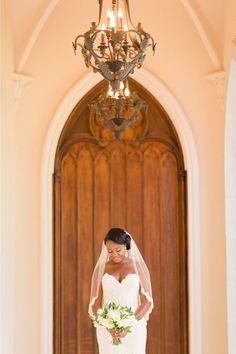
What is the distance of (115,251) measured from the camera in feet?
19.6

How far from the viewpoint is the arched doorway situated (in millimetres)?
8336

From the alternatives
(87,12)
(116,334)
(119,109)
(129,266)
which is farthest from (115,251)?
(87,12)

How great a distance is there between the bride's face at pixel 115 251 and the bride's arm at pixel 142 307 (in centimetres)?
38

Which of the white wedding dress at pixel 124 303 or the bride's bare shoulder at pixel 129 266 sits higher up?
the bride's bare shoulder at pixel 129 266

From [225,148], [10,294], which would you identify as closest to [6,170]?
[10,294]

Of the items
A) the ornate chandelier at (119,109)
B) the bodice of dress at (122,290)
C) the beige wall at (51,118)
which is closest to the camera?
the bodice of dress at (122,290)

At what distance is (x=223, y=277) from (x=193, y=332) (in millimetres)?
731

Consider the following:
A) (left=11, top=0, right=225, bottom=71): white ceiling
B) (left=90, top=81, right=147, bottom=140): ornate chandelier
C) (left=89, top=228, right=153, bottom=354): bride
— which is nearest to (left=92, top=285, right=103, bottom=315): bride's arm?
(left=89, top=228, right=153, bottom=354): bride

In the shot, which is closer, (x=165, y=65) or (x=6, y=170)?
(x=6, y=170)

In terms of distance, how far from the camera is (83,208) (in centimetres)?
844

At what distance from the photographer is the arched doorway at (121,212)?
834cm

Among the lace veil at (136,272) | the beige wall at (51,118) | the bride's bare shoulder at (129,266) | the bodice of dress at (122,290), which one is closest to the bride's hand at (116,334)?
the bodice of dress at (122,290)

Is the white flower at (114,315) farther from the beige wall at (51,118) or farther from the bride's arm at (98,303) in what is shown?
the beige wall at (51,118)

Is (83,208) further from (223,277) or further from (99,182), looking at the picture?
(223,277)
